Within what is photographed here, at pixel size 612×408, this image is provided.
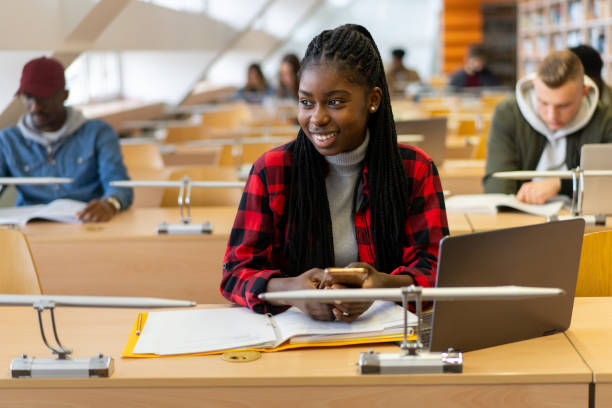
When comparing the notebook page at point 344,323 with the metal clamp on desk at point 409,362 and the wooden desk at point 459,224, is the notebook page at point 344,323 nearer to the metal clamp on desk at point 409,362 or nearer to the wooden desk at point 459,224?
the metal clamp on desk at point 409,362

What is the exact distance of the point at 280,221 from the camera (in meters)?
1.67

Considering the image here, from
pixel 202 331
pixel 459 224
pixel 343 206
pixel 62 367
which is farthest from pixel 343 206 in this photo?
pixel 459 224

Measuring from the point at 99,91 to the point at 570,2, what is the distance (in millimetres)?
5722

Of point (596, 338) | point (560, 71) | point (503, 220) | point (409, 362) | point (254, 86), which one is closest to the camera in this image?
point (409, 362)

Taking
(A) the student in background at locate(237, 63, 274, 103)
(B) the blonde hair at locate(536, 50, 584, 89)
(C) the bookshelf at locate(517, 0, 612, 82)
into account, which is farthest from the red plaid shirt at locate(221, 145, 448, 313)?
(A) the student in background at locate(237, 63, 274, 103)

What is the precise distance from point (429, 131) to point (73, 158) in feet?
5.83

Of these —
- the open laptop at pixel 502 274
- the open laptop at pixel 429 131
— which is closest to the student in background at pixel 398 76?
the open laptop at pixel 429 131

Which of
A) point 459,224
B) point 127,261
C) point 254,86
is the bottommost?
point 127,261

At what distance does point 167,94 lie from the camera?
7.74 metres

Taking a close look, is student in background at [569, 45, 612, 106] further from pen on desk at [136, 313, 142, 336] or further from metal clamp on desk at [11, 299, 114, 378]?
metal clamp on desk at [11, 299, 114, 378]

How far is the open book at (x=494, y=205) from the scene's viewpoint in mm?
2699

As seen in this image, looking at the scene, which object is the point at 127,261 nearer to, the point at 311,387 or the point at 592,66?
the point at 311,387

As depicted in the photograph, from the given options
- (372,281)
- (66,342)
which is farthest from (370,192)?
(66,342)

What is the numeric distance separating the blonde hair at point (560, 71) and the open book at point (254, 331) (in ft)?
4.59
